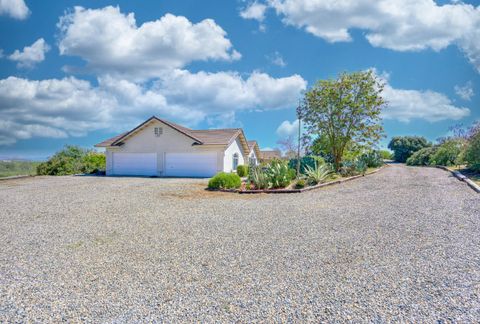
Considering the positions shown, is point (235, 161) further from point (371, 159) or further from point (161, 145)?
point (371, 159)

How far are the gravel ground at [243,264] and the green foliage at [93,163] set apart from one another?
63.9 ft

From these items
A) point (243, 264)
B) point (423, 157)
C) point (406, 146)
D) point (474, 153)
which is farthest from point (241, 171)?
point (406, 146)

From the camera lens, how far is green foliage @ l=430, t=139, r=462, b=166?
1026 inches

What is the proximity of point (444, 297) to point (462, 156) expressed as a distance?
20558mm

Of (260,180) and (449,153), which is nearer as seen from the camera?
(260,180)

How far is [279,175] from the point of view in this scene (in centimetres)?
1459

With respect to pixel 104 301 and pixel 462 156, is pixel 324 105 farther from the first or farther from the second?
pixel 104 301

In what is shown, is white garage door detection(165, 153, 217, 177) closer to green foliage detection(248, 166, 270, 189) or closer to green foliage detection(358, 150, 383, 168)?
green foliage detection(248, 166, 270, 189)

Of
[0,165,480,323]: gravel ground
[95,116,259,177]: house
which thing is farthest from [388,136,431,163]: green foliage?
[0,165,480,323]: gravel ground

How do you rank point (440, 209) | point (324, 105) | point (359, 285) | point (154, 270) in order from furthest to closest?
point (324, 105) → point (440, 209) → point (154, 270) → point (359, 285)

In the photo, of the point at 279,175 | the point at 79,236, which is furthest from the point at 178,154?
the point at 79,236

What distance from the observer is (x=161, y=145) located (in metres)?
24.0

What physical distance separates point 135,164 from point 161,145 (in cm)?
286

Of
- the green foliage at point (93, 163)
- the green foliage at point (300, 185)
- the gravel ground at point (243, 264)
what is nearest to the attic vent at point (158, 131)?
the green foliage at point (93, 163)
